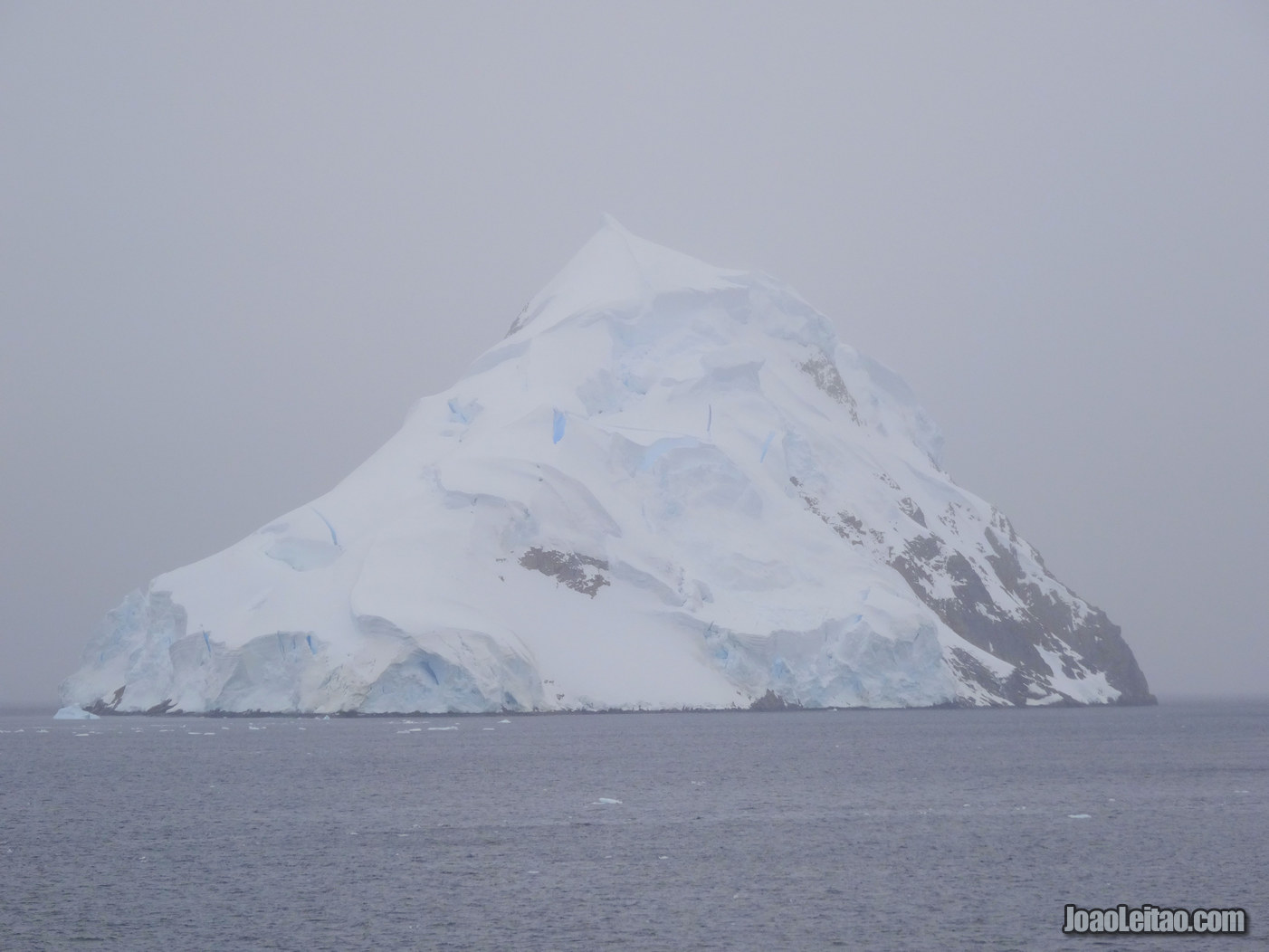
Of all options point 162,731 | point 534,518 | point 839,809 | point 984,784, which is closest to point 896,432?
point 534,518

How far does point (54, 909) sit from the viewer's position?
22.0 meters

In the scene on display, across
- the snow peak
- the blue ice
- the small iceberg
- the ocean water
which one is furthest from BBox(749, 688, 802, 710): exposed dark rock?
the snow peak

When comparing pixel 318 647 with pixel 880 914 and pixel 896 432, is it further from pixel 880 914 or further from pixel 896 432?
pixel 896 432

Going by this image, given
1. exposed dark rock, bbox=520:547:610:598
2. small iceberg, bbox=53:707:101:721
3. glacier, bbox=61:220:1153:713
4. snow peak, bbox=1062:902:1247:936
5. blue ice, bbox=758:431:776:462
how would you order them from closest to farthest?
1. snow peak, bbox=1062:902:1247:936
2. glacier, bbox=61:220:1153:713
3. exposed dark rock, bbox=520:547:610:598
4. small iceberg, bbox=53:707:101:721
5. blue ice, bbox=758:431:776:462

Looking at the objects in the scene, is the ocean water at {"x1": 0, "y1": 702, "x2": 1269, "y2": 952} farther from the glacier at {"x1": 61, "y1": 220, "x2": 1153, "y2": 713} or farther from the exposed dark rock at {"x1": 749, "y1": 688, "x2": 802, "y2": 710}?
the exposed dark rock at {"x1": 749, "y1": 688, "x2": 802, "y2": 710}

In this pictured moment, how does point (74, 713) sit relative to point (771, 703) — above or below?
below

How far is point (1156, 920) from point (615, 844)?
37.1 feet

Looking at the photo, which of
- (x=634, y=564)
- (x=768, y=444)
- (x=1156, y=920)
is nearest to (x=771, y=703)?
(x=634, y=564)

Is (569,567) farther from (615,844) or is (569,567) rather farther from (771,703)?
(615,844)

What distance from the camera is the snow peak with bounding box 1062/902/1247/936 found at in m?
20.5

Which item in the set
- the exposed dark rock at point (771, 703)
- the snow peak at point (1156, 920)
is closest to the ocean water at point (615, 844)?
the snow peak at point (1156, 920)

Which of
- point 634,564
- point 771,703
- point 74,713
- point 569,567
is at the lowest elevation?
point 74,713

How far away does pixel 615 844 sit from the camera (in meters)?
28.5

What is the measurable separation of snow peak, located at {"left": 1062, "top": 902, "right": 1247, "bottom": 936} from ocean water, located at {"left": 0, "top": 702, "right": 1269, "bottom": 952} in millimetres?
341
